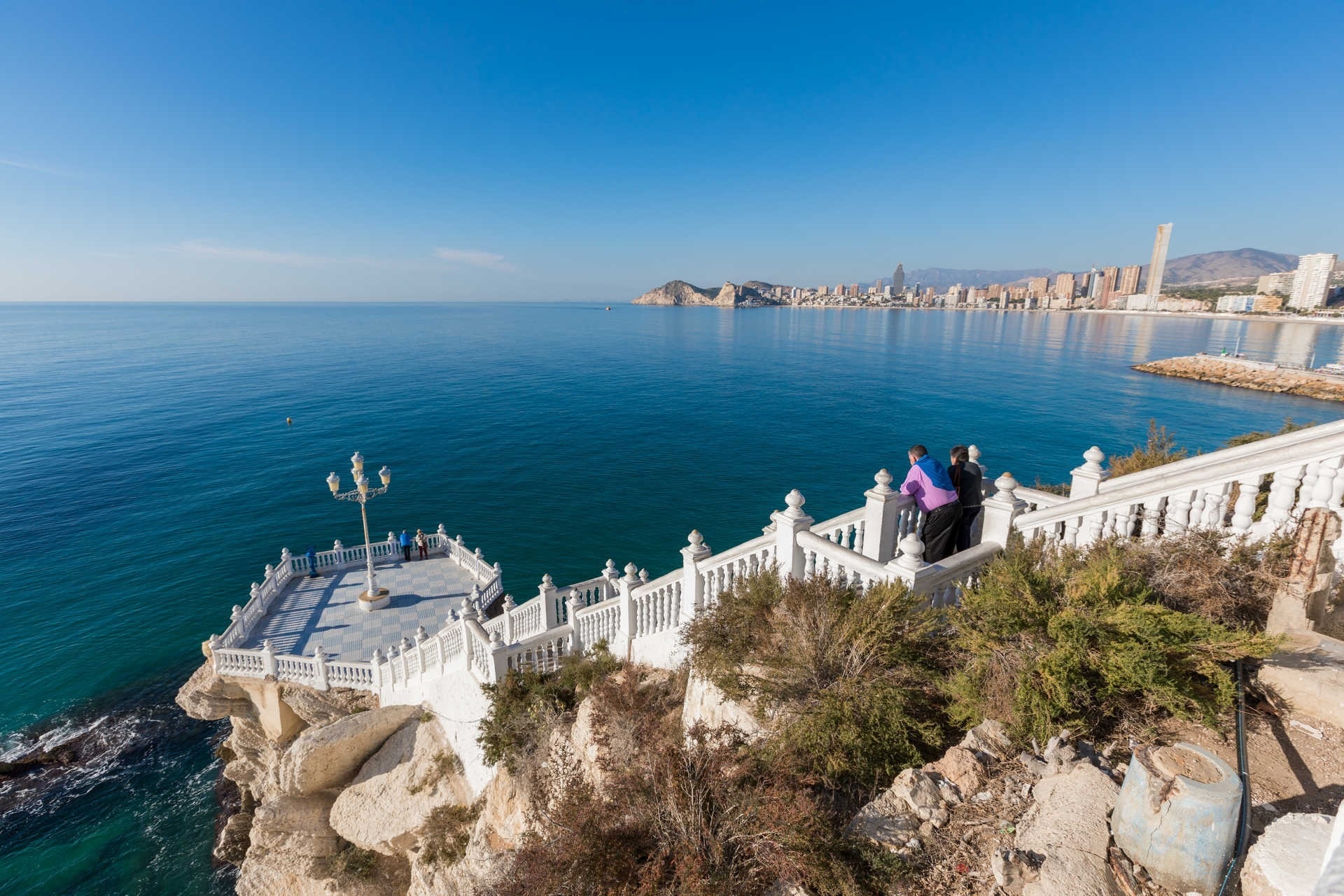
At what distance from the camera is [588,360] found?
75188mm

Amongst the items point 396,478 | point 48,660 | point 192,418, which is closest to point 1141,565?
point 48,660

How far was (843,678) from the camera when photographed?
472cm

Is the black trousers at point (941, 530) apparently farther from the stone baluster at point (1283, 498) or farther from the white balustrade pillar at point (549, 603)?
the white balustrade pillar at point (549, 603)

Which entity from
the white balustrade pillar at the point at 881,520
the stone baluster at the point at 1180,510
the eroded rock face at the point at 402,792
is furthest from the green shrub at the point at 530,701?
the stone baluster at the point at 1180,510

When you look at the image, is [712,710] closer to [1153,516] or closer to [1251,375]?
[1153,516]

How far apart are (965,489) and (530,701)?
274 inches

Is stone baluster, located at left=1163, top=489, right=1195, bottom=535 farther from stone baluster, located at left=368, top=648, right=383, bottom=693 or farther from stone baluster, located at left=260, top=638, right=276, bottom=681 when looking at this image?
stone baluster, located at left=260, top=638, right=276, bottom=681

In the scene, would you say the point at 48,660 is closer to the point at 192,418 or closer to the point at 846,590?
the point at 846,590

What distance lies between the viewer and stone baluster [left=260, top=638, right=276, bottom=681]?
500 inches

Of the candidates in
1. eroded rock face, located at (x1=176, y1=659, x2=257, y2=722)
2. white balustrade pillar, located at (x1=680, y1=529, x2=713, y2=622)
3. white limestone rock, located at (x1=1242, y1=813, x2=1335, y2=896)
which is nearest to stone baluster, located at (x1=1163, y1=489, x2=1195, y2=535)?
white limestone rock, located at (x1=1242, y1=813, x2=1335, y2=896)

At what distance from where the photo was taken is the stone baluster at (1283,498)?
5.05 metres

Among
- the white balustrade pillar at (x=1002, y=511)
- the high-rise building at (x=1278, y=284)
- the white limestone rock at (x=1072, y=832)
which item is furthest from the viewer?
the high-rise building at (x=1278, y=284)

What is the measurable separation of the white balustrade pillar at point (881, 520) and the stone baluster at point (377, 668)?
36.5 feet

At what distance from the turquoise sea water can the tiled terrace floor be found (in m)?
3.63
